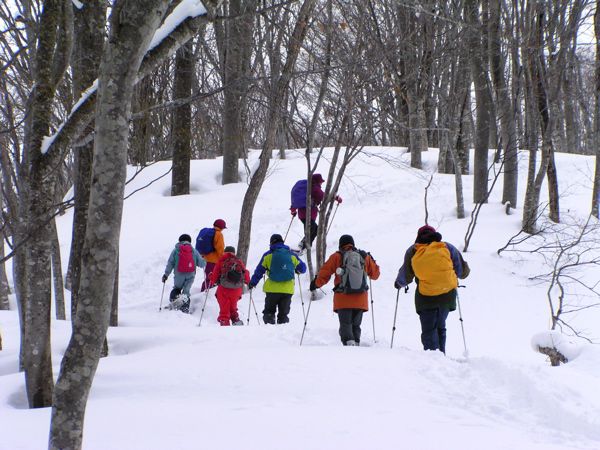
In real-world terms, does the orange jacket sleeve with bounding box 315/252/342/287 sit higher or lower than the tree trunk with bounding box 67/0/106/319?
lower

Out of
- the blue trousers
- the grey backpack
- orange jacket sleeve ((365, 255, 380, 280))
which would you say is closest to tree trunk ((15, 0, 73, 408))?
the grey backpack

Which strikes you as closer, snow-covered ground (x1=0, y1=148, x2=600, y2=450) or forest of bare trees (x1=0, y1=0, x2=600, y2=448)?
forest of bare trees (x1=0, y1=0, x2=600, y2=448)

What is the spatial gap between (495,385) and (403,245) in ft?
24.3

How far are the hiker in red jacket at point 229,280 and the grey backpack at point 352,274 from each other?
8.32 feet

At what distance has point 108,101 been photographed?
2393mm

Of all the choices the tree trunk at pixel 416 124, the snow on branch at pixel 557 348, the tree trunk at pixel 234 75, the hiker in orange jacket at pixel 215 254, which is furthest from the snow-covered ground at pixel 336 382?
the tree trunk at pixel 416 124

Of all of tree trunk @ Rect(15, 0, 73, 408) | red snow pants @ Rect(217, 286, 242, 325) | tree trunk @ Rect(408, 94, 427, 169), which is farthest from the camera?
tree trunk @ Rect(408, 94, 427, 169)

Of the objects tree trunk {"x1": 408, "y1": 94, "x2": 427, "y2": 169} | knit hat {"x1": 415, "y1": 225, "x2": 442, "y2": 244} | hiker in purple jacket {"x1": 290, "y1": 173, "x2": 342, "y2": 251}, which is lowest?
knit hat {"x1": 415, "y1": 225, "x2": 442, "y2": 244}

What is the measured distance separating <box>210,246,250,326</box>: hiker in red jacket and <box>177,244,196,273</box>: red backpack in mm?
1369

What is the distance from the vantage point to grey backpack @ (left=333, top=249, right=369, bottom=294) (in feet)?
23.0

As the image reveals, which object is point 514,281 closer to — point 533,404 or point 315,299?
point 315,299

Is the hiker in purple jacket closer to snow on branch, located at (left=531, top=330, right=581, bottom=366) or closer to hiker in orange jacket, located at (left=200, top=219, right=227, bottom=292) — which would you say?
hiker in orange jacket, located at (left=200, top=219, right=227, bottom=292)

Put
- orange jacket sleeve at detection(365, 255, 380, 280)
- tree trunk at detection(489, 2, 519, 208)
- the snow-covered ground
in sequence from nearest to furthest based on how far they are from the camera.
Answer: the snow-covered ground < orange jacket sleeve at detection(365, 255, 380, 280) < tree trunk at detection(489, 2, 519, 208)

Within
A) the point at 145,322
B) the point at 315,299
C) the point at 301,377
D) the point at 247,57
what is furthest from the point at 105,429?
the point at 247,57
